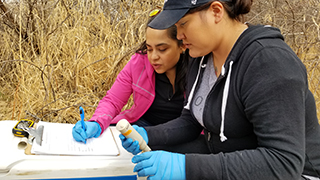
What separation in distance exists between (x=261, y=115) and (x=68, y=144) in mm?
815

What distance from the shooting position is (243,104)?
106 centimetres

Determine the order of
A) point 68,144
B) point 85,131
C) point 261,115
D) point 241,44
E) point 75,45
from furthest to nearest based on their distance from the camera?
1. point 75,45
2. point 85,131
3. point 68,144
4. point 241,44
5. point 261,115

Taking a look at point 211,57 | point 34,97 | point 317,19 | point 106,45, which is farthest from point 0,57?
point 317,19

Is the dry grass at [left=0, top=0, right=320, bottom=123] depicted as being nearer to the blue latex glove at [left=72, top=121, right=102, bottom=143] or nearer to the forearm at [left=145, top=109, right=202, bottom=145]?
the blue latex glove at [left=72, top=121, right=102, bottom=143]

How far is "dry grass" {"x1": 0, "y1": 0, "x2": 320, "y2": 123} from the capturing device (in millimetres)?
2723

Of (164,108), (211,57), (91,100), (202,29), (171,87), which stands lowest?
(91,100)

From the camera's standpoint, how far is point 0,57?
3.05m

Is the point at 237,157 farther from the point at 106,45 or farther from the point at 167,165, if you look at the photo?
the point at 106,45

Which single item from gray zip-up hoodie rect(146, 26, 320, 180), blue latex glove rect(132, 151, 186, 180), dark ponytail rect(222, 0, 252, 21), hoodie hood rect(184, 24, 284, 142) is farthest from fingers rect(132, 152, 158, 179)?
dark ponytail rect(222, 0, 252, 21)

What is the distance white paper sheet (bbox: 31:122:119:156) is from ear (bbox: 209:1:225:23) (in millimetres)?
682

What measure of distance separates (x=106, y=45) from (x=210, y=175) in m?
2.58

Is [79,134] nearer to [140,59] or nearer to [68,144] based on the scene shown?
[68,144]

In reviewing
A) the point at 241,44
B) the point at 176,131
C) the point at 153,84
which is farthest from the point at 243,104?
the point at 153,84

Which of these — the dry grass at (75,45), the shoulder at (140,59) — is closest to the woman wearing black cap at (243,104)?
the shoulder at (140,59)
